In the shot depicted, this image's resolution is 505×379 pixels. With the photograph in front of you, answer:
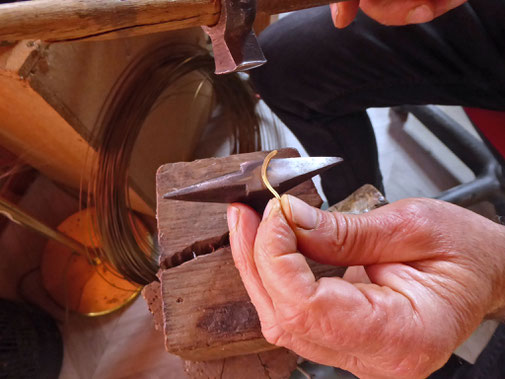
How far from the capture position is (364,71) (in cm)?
112

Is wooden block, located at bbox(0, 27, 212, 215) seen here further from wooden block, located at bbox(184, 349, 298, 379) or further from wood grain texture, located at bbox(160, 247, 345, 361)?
wooden block, located at bbox(184, 349, 298, 379)

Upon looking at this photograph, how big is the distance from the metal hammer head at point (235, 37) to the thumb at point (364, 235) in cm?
32

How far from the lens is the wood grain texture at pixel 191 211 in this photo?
2.53ft

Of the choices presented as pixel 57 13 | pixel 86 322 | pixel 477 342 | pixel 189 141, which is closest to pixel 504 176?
pixel 477 342

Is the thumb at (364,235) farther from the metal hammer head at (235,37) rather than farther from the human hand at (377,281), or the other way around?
the metal hammer head at (235,37)

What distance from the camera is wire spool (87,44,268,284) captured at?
1266mm

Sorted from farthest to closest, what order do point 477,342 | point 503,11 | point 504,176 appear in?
point 504,176 < point 477,342 < point 503,11

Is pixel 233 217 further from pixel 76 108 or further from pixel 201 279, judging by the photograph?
pixel 76 108

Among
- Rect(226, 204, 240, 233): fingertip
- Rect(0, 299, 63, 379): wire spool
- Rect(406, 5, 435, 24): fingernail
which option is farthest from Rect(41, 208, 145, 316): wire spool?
Rect(406, 5, 435, 24): fingernail

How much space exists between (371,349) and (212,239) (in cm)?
36

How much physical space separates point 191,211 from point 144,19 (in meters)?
0.38

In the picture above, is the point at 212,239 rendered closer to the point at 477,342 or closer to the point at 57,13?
the point at 57,13

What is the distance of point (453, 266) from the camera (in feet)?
2.07

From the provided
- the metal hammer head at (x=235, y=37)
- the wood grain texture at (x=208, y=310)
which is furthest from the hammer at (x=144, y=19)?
the wood grain texture at (x=208, y=310)
